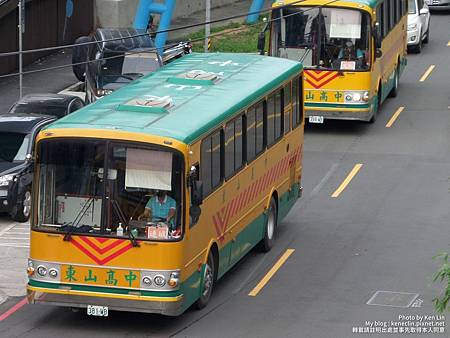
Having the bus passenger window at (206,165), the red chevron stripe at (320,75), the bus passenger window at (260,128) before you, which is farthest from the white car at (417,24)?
the bus passenger window at (206,165)

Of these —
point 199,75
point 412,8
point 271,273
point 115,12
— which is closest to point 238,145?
point 199,75

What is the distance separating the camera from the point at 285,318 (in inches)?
722

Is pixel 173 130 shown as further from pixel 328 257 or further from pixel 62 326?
pixel 328 257

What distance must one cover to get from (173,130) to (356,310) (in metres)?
3.84

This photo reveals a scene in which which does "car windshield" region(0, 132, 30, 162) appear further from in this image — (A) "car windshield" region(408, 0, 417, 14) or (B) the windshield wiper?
(A) "car windshield" region(408, 0, 417, 14)

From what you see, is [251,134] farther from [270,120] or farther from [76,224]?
[76,224]

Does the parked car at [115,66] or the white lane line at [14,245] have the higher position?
the parked car at [115,66]

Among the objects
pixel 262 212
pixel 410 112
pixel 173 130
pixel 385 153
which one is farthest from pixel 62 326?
pixel 410 112

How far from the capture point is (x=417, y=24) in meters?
41.3

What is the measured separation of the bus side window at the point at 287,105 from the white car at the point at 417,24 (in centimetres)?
1904

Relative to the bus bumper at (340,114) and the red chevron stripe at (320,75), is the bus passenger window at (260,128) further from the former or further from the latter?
the bus bumper at (340,114)

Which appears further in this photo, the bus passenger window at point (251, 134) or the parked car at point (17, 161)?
the parked car at point (17, 161)

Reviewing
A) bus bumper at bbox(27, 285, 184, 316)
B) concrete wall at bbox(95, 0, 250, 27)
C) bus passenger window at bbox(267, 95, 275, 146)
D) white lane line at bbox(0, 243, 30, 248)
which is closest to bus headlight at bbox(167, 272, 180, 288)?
bus bumper at bbox(27, 285, 184, 316)

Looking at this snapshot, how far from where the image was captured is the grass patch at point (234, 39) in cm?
4159
